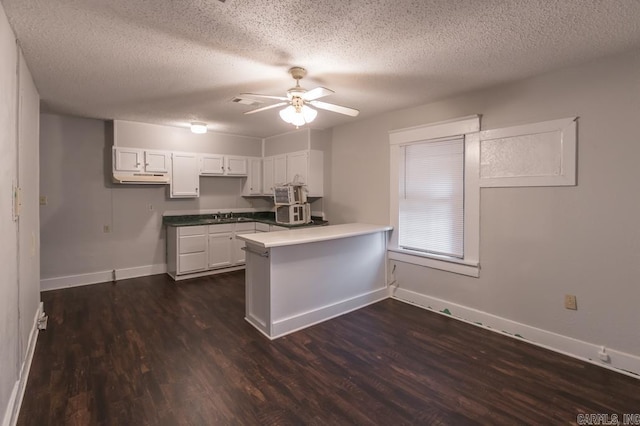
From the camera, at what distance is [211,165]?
524 cm

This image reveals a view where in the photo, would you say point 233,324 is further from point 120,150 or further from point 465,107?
point 465,107

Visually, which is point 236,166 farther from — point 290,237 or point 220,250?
point 290,237

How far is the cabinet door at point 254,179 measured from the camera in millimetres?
5754

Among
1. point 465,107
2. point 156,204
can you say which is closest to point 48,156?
point 156,204

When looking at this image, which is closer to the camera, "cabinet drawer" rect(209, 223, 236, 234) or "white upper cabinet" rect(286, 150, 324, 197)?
"white upper cabinet" rect(286, 150, 324, 197)

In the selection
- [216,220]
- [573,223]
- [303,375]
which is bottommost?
[303,375]

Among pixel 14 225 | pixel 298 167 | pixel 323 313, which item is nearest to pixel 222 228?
pixel 298 167

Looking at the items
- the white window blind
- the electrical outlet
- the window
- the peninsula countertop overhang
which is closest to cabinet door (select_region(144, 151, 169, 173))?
the peninsula countertop overhang

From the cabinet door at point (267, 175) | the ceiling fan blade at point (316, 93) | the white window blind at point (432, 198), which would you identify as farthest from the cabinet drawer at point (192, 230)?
the ceiling fan blade at point (316, 93)

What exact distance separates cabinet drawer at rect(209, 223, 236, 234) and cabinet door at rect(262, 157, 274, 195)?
0.92 m

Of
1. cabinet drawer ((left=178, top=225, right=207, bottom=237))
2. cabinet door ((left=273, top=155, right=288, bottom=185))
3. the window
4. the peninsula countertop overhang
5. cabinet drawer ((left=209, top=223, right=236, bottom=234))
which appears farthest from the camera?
cabinet door ((left=273, top=155, right=288, bottom=185))

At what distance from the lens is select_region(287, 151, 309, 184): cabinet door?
4816mm

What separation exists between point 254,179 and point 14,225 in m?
3.89

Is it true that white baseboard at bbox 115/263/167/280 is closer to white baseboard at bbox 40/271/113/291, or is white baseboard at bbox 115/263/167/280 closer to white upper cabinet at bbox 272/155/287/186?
white baseboard at bbox 40/271/113/291
